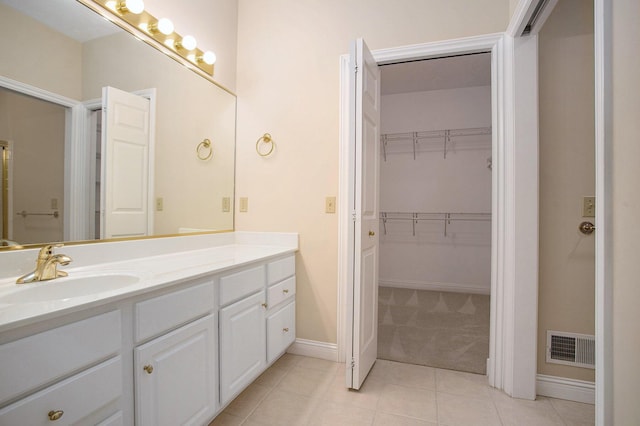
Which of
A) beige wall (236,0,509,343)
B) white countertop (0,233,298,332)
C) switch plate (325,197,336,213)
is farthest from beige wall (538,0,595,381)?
white countertop (0,233,298,332)

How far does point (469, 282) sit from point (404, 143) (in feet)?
6.59

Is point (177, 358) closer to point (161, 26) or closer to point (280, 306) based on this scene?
point (280, 306)

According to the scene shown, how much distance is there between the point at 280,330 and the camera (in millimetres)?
2018

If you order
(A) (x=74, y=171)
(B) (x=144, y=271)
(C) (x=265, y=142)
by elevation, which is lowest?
(B) (x=144, y=271)

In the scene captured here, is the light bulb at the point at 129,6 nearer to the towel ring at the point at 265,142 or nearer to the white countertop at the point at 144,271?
the towel ring at the point at 265,142

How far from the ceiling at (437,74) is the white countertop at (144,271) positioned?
2241 millimetres

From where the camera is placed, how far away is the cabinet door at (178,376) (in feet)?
3.53

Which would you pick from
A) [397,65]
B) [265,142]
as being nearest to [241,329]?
[265,142]

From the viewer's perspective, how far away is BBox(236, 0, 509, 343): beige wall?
215cm

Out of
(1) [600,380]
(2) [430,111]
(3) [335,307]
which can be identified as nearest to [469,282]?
(2) [430,111]

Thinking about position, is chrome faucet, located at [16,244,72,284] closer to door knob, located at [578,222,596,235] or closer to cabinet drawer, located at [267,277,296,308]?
cabinet drawer, located at [267,277,296,308]

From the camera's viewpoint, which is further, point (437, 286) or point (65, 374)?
point (437, 286)

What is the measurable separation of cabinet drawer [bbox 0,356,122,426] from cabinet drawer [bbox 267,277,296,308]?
3.18 feet

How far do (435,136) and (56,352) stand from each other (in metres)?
4.18
